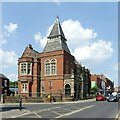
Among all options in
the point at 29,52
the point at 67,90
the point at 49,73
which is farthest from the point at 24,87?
the point at 67,90

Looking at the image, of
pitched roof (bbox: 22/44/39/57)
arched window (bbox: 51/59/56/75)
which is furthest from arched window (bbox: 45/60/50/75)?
pitched roof (bbox: 22/44/39/57)

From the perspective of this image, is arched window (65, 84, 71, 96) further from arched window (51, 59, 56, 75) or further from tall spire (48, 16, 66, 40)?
tall spire (48, 16, 66, 40)

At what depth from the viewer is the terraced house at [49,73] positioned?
57688 mm

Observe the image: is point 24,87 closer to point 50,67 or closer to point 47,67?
point 47,67

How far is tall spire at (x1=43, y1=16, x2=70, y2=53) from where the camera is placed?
61.9m

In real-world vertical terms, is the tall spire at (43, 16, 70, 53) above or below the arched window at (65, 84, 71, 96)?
above

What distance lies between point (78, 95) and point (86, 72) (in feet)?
71.4

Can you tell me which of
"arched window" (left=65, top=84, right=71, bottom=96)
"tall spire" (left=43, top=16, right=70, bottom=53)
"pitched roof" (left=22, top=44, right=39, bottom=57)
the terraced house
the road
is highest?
"tall spire" (left=43, top=16, right=70, bottom=53)

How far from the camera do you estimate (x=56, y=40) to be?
6325 centimetres

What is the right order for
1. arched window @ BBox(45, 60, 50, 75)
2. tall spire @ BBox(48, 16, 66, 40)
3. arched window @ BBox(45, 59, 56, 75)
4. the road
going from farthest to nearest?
tall spire @ BBox(48, 16, 66, 40), arched window @ BBox(45, 60, 50, 75), arched window @ BBox(45, 59, 56, 75), the road

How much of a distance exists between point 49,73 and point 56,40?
799cm

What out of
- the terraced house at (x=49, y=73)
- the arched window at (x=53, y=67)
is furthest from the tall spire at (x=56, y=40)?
the arched window at (x=53, y=67)

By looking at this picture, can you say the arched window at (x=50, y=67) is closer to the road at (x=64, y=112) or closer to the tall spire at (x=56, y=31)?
the tall spire at (x=56, y=31)

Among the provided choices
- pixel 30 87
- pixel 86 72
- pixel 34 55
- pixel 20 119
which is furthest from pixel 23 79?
pixel 20 119
